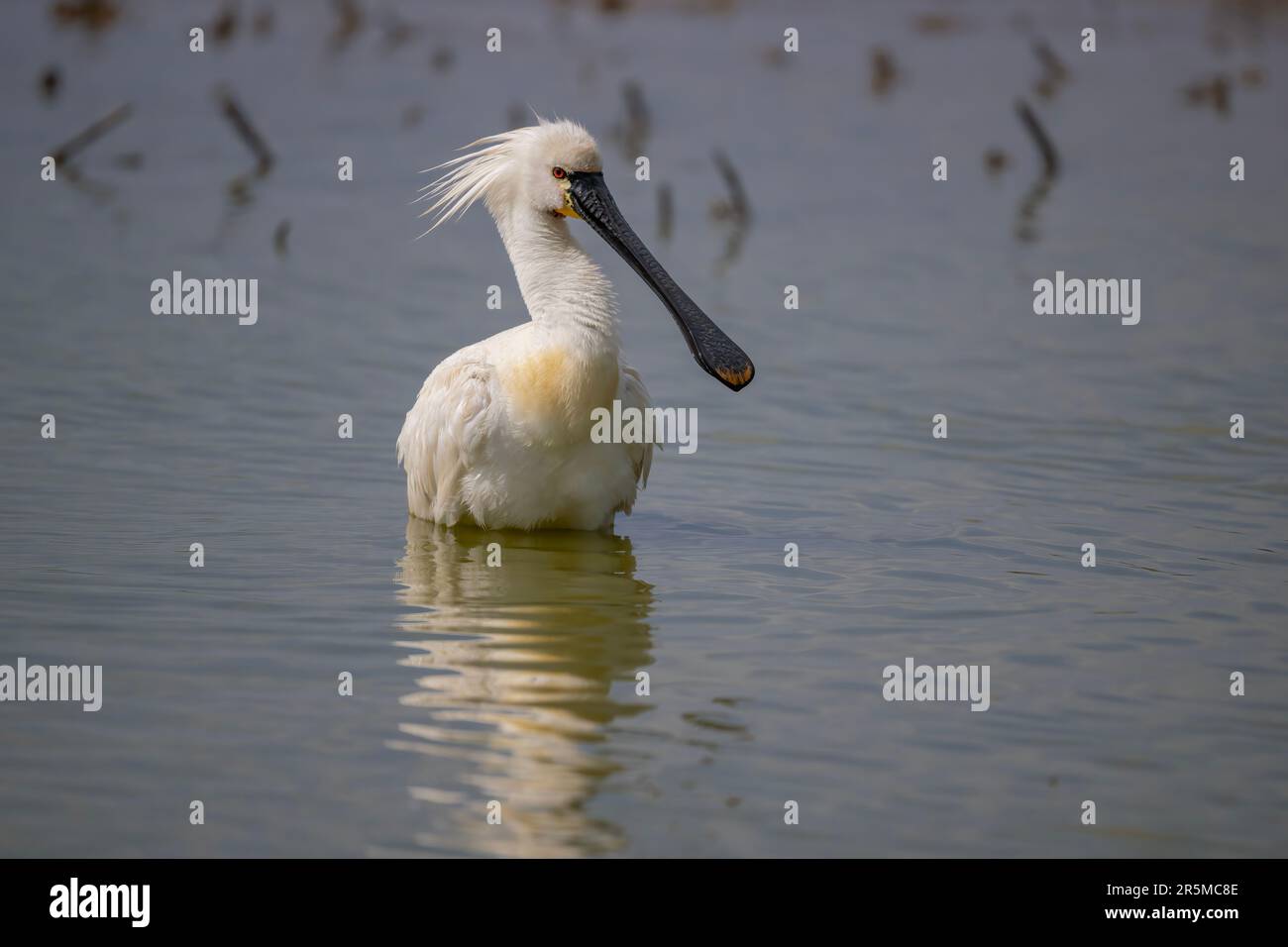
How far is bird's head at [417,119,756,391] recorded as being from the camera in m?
10.3

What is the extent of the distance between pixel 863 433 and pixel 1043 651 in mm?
4637

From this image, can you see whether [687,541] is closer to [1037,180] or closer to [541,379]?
[541,379]

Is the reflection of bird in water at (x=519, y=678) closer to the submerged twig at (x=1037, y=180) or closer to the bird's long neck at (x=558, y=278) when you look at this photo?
the bird's long neck at (x=558, y=278)

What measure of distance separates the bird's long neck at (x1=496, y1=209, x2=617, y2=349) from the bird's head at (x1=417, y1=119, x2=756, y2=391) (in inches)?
3.6

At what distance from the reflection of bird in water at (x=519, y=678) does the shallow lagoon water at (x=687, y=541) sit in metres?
0.03

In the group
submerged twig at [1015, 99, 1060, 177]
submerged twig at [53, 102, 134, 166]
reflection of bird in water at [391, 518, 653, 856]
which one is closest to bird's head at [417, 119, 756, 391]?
reflection of bird in water at [391, 518, 653, 856]

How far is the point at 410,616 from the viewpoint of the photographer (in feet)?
29.3

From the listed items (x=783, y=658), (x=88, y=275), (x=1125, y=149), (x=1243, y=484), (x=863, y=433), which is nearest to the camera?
(x=783, y=658)

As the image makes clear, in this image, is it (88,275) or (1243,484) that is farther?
(88,275)

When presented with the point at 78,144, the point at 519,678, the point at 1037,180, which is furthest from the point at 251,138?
the point at 519,678

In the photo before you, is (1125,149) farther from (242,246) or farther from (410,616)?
(410,616)

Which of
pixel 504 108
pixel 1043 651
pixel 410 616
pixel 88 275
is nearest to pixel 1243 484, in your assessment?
pixel 1043 651

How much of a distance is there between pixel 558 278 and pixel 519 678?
9.20 ft

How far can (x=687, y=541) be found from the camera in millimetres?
10656
